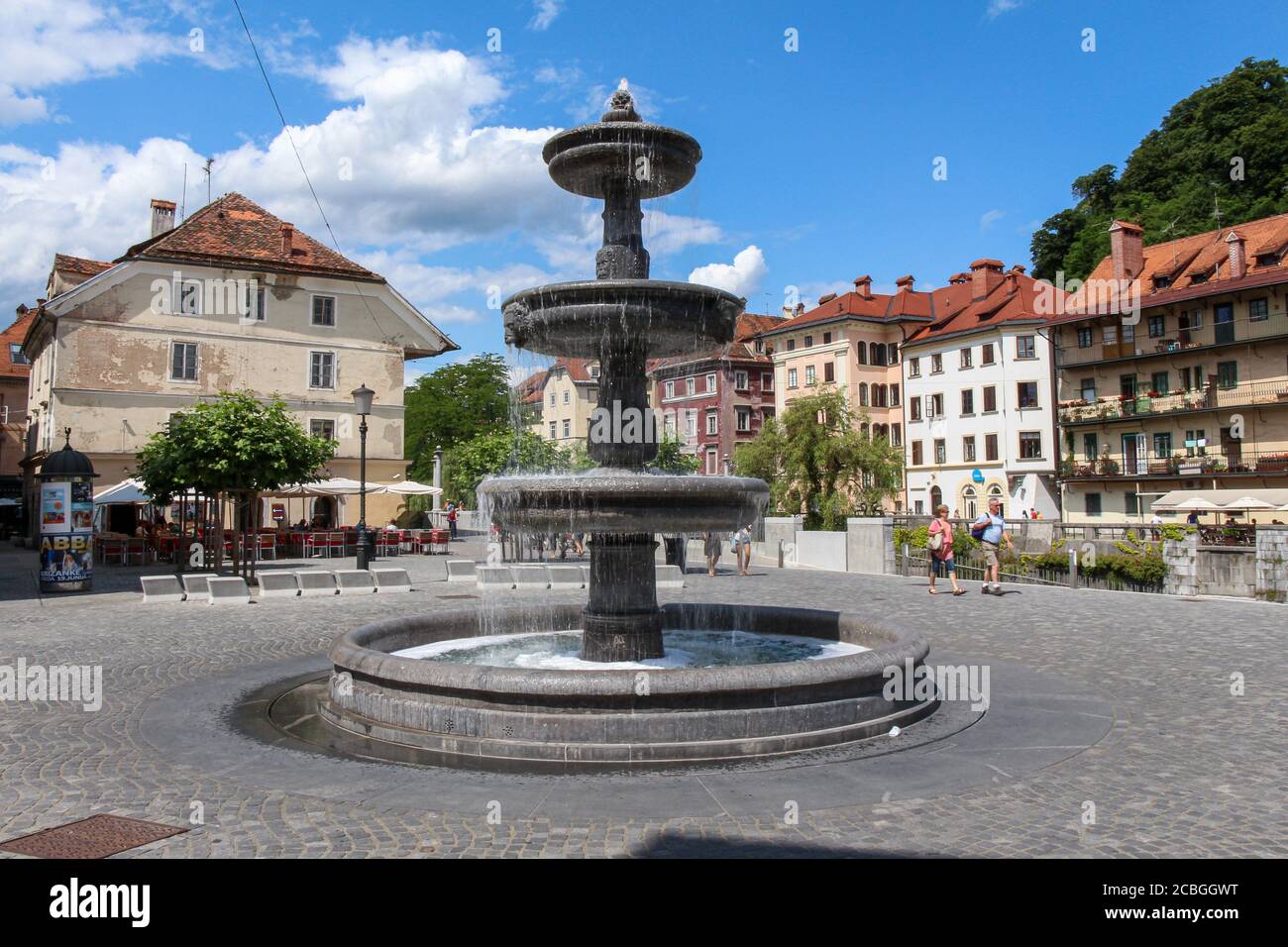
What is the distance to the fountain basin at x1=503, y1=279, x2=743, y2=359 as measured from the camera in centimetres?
770

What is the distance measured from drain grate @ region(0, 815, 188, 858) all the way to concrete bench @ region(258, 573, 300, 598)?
13882 millimetres

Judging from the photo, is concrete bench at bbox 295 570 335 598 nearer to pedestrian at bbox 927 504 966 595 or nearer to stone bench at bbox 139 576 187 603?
stone bench at bbox 139 576 187 603

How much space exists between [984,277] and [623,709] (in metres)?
56.3

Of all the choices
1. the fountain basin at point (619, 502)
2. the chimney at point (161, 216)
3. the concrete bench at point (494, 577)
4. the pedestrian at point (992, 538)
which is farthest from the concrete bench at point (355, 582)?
the chimney at point (161, 216)

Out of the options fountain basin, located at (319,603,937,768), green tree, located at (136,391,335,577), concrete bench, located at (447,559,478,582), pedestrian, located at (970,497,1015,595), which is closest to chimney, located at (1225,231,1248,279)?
pedestrian, located at (970,497,1015,595)

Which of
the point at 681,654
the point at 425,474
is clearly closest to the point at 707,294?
the point at 681,654

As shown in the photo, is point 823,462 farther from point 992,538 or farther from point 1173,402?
point 992,538

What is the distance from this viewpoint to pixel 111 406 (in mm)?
36719

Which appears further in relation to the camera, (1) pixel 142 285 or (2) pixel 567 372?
(2) pixel 567 372

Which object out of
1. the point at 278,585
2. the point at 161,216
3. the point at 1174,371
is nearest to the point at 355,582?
the point at 278,585

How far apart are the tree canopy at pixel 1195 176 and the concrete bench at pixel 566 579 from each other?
148ft
